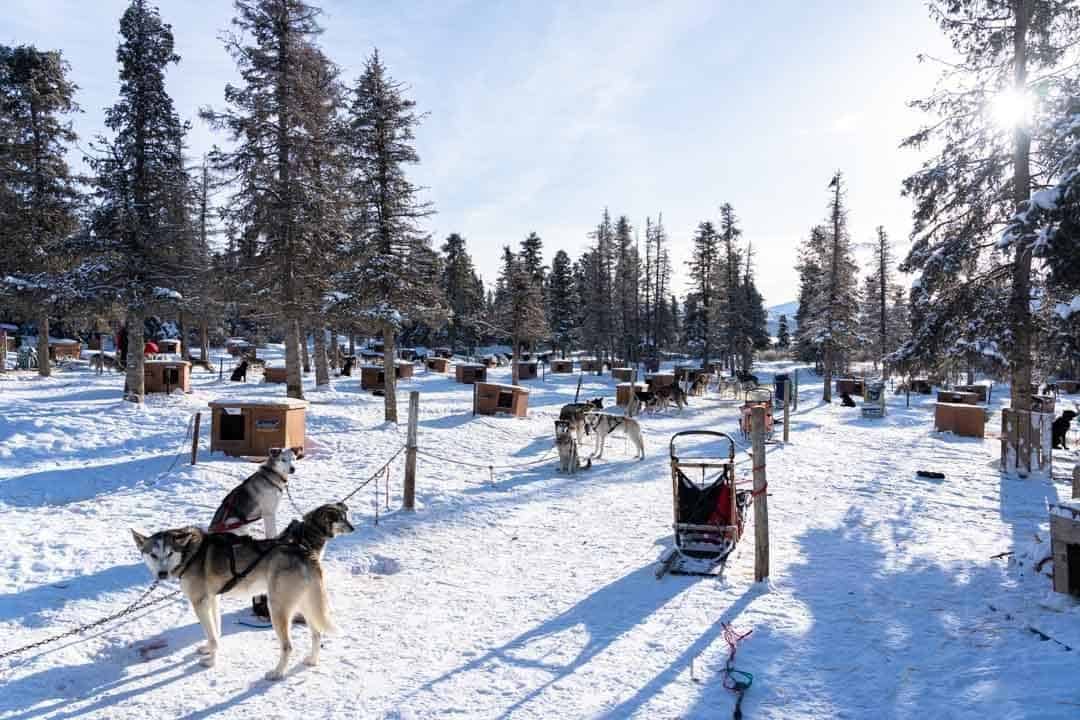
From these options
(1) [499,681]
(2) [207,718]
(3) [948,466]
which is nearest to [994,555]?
(1) [499,681]

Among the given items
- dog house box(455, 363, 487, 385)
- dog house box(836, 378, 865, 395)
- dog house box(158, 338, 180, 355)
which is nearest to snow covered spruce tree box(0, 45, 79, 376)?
dog house box(158, 338, 180, 355)

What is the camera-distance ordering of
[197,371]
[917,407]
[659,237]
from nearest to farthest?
[917,407]
[197,371]
[659,237]

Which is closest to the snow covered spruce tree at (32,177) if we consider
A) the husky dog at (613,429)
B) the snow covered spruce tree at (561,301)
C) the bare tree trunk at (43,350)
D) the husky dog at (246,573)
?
the bare tree trunk at (43,350)

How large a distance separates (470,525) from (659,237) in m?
53.1

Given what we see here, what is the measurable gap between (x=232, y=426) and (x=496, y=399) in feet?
30.3

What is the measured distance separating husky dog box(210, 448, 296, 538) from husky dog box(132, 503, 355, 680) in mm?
1500

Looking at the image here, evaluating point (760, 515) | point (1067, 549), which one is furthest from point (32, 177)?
point (1067, 549)

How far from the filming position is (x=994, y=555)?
768 centimetres

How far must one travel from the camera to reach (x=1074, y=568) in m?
5.78

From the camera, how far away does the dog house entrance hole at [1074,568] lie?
575cm

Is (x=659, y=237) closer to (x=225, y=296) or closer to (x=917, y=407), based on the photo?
(x=917, y=407)

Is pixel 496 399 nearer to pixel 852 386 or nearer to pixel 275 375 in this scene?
pixel 275 375

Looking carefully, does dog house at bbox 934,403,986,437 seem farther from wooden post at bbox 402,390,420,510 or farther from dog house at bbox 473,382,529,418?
wooden post at bbox 402,390,420,510

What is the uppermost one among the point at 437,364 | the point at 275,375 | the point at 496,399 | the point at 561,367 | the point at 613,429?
the point at 437,364
